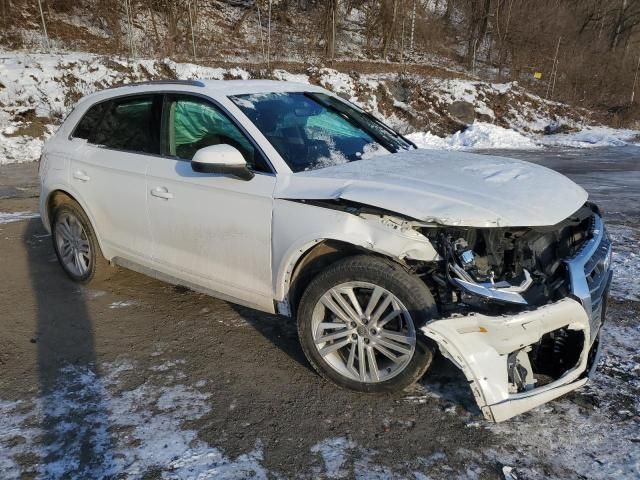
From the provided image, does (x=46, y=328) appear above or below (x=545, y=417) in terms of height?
below

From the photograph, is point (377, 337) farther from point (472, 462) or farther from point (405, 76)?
point (405, 76)

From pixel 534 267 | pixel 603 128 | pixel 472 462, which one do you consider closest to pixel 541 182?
pixel 534 267

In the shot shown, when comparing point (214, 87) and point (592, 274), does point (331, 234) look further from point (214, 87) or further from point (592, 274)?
point (214, 87)

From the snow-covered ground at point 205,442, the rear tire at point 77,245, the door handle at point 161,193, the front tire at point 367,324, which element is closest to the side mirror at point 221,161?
the door handle at point 161,193

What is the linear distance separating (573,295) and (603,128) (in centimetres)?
2030

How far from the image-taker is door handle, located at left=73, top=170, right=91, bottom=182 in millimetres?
4342

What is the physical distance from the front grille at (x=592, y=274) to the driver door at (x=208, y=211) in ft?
5.75

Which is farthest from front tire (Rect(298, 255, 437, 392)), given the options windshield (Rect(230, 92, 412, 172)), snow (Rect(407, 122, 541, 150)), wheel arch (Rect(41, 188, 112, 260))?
snow (Rect(407, 122, 541, 150))

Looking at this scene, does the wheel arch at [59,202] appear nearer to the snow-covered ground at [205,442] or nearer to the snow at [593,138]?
the snow-covered ground at [205,442]

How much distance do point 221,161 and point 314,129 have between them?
36.4 inches

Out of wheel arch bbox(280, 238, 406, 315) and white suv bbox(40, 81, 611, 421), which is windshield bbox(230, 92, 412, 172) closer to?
white suv bbox(40, 81, 611, 421)

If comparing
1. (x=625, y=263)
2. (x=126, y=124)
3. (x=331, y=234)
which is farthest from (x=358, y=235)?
(x=625, y=263)

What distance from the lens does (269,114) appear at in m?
3.64

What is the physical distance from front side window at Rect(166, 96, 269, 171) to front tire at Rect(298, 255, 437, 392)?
3.44ft
